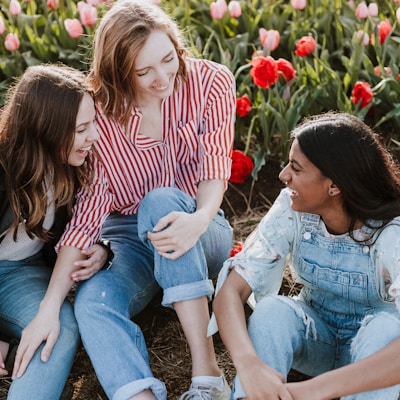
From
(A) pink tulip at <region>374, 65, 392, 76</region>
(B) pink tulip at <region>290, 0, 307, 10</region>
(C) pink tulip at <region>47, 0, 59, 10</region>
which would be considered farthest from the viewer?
(C) pink tulip at <region>47, 0, 59, 10</region>

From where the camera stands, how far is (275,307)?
220cm

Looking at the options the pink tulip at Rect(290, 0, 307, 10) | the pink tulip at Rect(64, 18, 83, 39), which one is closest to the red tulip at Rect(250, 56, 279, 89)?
the pink tulip at Rect(290, 0, 307, 10)

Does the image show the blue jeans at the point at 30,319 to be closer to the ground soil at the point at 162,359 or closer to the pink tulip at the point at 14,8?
the ground soil at the point at 162,359

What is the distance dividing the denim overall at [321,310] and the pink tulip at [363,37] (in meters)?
1.58

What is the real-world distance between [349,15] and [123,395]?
254 cm

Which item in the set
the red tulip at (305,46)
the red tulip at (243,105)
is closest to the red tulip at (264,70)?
the red tulip at (243,105)

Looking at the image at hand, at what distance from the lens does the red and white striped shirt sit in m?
2.62

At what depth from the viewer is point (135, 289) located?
254 centimetres

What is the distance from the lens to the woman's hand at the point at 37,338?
229 centimetres

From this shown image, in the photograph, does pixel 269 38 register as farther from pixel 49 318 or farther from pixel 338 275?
pixel 49 318

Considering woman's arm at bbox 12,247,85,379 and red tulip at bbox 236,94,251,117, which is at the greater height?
red tulip at bbox 236,94,251,117

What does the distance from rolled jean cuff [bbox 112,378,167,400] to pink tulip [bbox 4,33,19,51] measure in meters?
2.06

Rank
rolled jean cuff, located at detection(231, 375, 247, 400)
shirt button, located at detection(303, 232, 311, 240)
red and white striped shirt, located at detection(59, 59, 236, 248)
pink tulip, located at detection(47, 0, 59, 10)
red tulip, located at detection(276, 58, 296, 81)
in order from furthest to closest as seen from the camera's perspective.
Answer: pink tulip, located at detection(47, 0, 59, 10)
red tulip, located at detection(276, 58, 296, 81)
red and white striped shirt, located at detection(59, 59, 236, 248)
shirt button, located at detection(303, 232, 311, 240)
rolled jean cuff, located at detection(231, 375, 247, 400)

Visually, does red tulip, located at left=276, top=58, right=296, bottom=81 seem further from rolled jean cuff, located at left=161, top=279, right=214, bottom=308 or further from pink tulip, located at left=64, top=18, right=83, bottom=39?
rolled jean cuff, located at left=161, top=279, right=214, bottom=308
